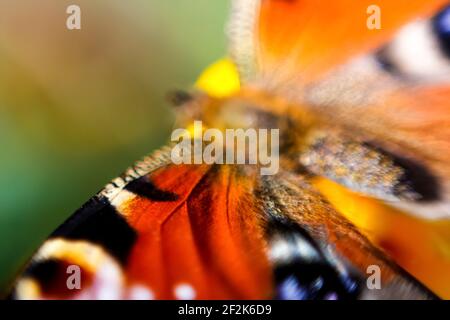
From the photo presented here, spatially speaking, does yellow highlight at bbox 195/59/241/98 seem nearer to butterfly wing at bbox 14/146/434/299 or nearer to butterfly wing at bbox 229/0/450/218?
butterfly wing at bbox 229/0/450/218

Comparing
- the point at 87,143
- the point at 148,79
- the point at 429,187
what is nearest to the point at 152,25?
the point at 148,79

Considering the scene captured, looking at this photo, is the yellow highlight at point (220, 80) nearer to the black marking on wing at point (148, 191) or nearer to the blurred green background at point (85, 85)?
the blurred green background at point (85, 85)

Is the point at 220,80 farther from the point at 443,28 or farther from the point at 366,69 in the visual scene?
the point at 443,28

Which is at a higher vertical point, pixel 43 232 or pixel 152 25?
pixel 152 25

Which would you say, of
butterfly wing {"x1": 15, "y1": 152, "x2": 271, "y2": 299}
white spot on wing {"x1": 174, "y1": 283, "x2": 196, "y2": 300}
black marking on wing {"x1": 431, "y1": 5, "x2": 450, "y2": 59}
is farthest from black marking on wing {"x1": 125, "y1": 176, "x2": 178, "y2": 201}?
black marking on wing {"x1": 431, "y1": 5, "x2": 450, "y2": 59}

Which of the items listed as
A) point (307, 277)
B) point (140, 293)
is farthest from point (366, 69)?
point (140, 293)
